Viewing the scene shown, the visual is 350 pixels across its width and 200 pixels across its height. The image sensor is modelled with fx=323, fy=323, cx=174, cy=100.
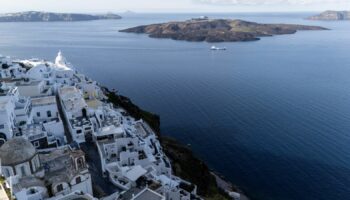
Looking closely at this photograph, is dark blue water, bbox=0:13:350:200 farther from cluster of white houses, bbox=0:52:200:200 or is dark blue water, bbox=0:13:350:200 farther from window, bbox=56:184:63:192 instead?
window, bbox=56:184:63:192

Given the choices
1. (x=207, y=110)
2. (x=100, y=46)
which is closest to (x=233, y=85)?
(x=207, y=110)

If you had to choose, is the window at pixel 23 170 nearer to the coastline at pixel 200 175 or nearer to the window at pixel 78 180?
the window at pixel 78 180

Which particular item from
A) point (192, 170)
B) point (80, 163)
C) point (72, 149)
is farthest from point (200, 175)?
point (80, 163)

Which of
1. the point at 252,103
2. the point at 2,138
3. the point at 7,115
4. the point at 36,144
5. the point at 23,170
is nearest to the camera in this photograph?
the point at 23,170

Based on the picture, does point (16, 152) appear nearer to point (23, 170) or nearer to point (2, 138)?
point (23, 170)

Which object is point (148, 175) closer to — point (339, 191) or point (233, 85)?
point (339, 191)

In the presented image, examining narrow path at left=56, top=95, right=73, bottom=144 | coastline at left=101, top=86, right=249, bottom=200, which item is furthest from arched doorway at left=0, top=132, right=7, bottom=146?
coastline at left=101, top=86, right=249, bottom=200

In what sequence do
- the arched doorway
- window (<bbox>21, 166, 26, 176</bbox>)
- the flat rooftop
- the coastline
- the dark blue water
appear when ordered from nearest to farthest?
1. window (<bbox>21, 166, 26, 176</bbox>)
2. the arched doorway
3. the flat rooftop
4. the coastline
5. the dark blue water

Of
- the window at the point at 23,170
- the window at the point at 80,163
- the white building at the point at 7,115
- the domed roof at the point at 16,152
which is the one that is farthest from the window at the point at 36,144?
the window at the point at 80,163
